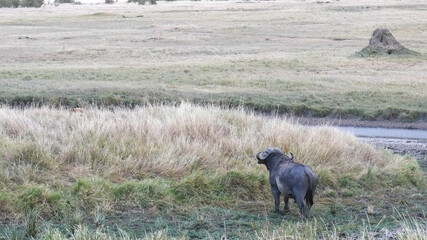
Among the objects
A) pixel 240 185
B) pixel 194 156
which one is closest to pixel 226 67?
pixel 194 156

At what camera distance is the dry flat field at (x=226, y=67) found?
20969 millimetres

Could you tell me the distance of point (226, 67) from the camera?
29.9m

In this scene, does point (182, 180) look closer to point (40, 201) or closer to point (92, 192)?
point (92, 192)

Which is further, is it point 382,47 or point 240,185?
point 382,47

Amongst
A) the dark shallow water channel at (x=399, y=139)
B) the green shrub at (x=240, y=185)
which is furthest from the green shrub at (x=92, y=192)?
the dark shallow water channel at (x=399, y=139)

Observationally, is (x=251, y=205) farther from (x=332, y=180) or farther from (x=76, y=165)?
(x=76, y=165)

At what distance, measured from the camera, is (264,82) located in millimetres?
25078

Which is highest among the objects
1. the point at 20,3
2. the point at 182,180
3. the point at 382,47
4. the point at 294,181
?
the point at 294,181

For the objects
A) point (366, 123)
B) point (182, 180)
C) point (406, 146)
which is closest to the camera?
point (182, 180)

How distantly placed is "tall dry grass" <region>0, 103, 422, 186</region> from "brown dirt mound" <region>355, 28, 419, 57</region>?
21.9m

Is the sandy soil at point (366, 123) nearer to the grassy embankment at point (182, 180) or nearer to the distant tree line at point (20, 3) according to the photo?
the grassy embankment at point (182, 180)

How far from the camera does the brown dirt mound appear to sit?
3397 centimetres

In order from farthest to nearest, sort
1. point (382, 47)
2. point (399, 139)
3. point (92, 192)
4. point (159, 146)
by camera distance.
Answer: point (382, 47), point (399, 139), point (159, 146), point (92, 192)

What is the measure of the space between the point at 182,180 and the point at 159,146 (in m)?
1.64
